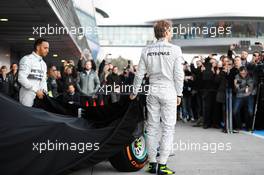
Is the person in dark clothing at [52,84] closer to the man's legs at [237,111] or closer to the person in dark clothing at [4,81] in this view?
the person in dark clothing at [4,81]

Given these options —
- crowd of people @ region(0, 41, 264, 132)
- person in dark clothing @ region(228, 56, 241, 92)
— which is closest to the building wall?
crowd of people @ region(0, 41, 264, 132)

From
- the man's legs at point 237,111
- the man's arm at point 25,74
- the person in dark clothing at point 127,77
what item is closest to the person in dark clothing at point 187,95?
the person in dark clothing at point 127,77

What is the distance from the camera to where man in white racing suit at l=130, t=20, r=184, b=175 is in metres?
5.65

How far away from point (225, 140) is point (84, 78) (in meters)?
4.20

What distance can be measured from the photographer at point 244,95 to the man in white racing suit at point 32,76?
5.93 metres

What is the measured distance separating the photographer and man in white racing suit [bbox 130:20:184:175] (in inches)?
228

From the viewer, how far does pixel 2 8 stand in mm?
14648

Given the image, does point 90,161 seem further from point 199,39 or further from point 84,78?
point 199,39

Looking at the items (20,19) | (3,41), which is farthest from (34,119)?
(3,41)

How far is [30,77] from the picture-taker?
662 cm

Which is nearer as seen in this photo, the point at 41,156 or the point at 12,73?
the point at 41,156

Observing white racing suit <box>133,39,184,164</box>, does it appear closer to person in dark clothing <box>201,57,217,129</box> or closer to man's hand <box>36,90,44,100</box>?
man's hand <box>36,90,44,100</box>

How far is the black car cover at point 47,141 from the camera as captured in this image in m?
4.43

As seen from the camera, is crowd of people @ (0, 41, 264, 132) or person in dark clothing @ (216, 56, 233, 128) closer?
crowd of people @ (0, 41, 264, 132)
